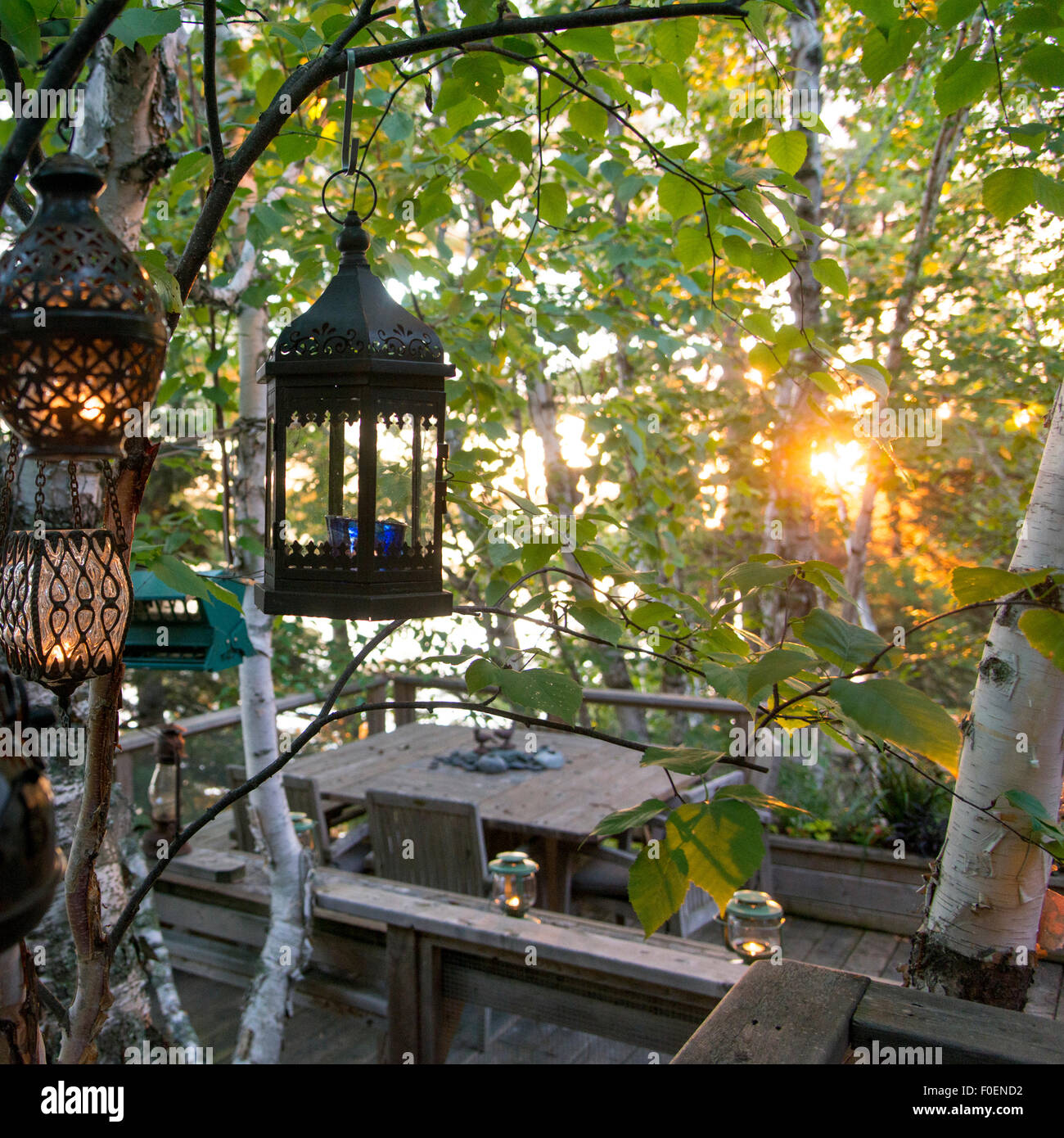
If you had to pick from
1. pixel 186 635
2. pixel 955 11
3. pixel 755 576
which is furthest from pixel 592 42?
pixel 186 635

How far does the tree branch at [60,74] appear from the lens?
0.75 m

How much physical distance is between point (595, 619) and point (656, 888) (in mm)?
485

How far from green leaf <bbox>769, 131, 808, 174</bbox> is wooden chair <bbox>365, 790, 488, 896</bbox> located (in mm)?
2543

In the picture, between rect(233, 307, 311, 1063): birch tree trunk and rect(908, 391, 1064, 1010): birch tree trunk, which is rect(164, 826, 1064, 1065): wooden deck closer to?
rect(233, 307, 311, 1063): birch tree trunk

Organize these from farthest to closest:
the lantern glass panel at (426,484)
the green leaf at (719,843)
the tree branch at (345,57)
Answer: the lantern glass panel at (426,484)
the tree branch at (345,57)
the green leaf at (719,843)

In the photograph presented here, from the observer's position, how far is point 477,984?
2.85m

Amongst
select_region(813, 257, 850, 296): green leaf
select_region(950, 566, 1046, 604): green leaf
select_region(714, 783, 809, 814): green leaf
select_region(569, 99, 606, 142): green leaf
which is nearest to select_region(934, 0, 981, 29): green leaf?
select_region(813, 257, 850, 296): green leaf

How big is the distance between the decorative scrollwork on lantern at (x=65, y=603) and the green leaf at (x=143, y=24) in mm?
640

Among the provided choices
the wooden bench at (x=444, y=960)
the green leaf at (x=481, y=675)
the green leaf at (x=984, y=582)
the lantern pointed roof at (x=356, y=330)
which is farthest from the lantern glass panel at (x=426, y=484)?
the wooden bench at (x=444, y=960)

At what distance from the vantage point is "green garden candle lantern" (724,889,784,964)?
2641 millimetres

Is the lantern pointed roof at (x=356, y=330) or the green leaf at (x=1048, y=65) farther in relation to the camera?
the lantern pointed roof at (x=356, y=330)

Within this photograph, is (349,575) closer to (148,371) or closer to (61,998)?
(148,371)

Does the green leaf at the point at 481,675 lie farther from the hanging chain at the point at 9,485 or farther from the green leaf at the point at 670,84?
the green leaf at the point at 670,84

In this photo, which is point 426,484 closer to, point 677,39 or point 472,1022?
point 677,39
